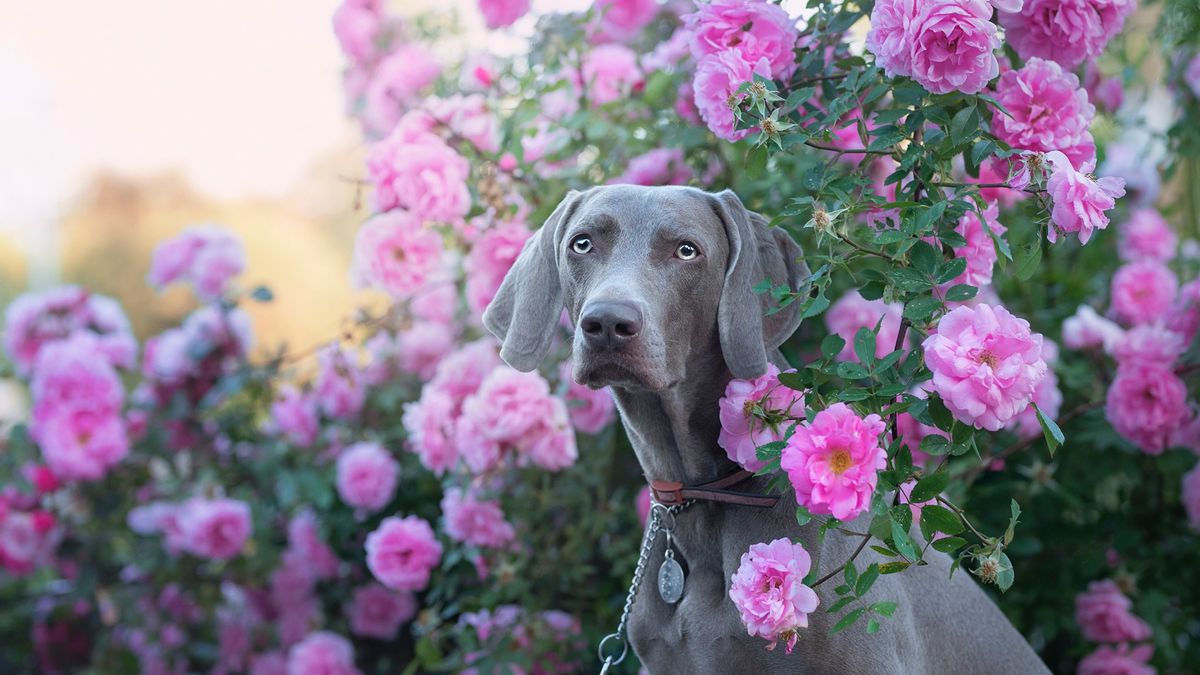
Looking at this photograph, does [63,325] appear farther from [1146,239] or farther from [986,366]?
[1146,239]

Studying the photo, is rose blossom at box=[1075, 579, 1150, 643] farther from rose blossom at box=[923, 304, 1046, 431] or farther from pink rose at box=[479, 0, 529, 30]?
pink rose at box=[479, 0, 529, 30]

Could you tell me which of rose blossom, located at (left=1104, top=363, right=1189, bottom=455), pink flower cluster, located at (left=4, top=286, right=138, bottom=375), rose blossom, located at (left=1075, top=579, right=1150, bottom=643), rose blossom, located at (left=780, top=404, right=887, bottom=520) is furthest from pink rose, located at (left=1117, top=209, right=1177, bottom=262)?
pink flower cluster, located at (left=4, top=286, right=138, bottom=375)

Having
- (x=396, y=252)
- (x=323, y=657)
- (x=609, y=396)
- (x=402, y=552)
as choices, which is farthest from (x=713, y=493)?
(x=323, y=657)

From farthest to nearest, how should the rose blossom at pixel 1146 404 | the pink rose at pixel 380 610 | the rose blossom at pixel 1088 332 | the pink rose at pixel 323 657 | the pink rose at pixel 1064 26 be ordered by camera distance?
the pink rose at pixel 380 610 → the pink rose at pixel 323 657 → the rose blossom at pixel 1088 332 → the rose blossom at pixel 1146 404 → the pink rose at pixel 1064 26

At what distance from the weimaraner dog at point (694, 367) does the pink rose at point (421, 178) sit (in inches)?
25.1

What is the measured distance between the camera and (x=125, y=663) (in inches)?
194

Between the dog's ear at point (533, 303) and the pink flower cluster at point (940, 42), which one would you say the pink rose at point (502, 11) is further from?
the pink flower cluster at point (940, 42)

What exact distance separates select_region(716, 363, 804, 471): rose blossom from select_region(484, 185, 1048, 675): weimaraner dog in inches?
1.5

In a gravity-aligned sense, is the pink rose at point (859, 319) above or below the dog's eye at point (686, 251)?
below

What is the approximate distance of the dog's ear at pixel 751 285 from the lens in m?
2.25

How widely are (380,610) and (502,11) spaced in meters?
2.14

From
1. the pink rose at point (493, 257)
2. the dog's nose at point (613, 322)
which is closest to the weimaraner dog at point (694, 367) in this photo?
the dog's nose at point (613, 322)

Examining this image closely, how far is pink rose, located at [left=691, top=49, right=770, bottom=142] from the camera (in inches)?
88.4

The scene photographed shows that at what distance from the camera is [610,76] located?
3.46 meters
